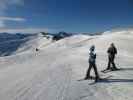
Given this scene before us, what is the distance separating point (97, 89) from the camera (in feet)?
33.0

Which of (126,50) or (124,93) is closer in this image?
(124,93)

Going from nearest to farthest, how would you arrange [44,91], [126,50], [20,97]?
[20,97] → [44,91] → [126,50]

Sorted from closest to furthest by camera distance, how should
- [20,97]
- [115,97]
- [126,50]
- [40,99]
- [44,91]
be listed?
[115,97] → [40,99] → [20,97] → [44,91] → [126,50]

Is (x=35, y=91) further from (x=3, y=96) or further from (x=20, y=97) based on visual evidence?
(x=3, y=96)

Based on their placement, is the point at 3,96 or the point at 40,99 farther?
the point at 3,96

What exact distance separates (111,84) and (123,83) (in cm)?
68

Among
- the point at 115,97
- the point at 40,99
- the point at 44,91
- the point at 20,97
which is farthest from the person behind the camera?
the point at 44,91

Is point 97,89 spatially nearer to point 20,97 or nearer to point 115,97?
point 115,97

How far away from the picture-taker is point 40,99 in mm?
9219

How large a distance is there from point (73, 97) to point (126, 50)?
1116 inches

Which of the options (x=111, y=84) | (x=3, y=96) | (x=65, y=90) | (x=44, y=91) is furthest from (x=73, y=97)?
(x=3, y=96)

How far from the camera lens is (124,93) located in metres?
9.08

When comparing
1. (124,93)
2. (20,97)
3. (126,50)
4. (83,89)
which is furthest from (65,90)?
(126,50)

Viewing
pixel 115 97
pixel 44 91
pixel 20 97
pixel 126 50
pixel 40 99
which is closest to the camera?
pixel 115 97
